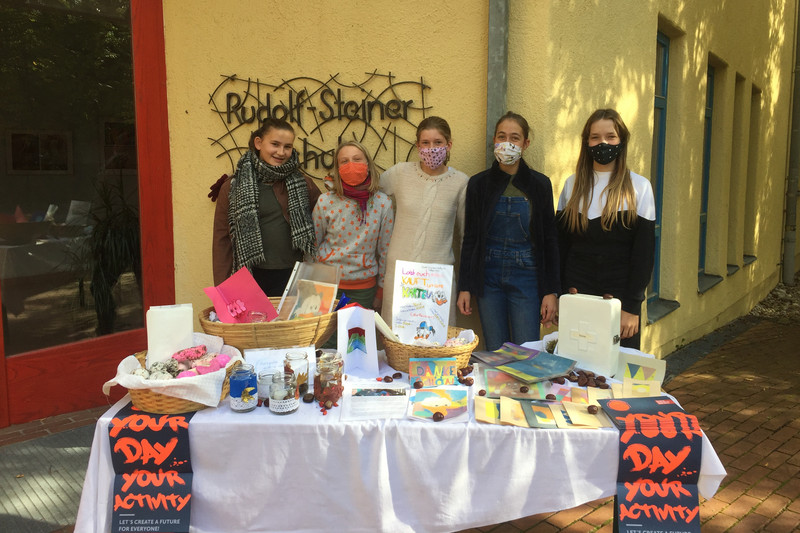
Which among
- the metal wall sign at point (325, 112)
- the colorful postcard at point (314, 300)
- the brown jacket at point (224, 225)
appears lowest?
the colorful postcard at point (314, 300)

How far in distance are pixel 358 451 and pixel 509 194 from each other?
70.4 inches

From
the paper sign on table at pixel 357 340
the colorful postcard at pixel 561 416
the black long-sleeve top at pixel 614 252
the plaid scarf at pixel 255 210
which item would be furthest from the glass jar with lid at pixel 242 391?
the black long-sleeve top at pixel 614 252

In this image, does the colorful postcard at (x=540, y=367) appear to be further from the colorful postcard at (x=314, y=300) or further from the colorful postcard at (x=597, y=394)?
the colorful postcard at (x=314, y=300)

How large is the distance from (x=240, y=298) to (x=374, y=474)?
3.35 ft

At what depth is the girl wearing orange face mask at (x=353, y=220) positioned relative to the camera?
3363 mm

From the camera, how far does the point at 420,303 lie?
256 centimetres

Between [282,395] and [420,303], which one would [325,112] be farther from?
[282,395]

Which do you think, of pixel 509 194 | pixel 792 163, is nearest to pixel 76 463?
pixel 509 194

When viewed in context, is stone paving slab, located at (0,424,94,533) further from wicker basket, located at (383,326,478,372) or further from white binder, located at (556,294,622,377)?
white binder, located at (556,294,622,377)

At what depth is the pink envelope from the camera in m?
2.57

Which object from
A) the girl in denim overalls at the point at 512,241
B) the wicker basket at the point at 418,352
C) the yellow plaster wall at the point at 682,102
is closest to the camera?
the wicker basket at the point at 418,352

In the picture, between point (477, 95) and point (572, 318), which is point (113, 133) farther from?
point (572, 318)

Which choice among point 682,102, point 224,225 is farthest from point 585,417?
point 682,102

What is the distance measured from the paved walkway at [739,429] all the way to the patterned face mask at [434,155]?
1.89 metres
